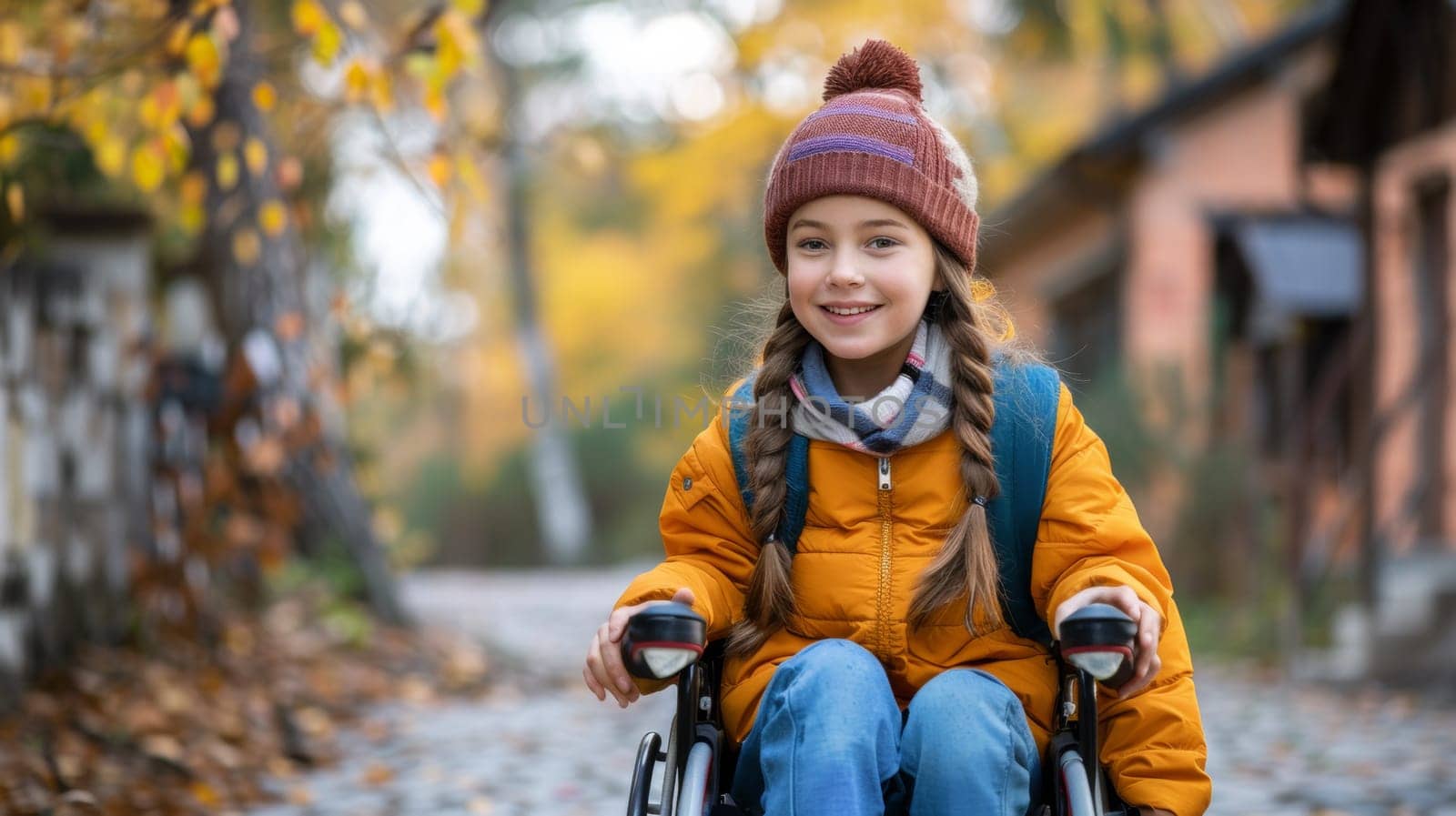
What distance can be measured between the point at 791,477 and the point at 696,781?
0.52m

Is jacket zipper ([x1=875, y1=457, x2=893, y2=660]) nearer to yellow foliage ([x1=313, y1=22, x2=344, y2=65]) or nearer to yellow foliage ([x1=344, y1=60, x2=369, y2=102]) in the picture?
yellow foliage ([x1=313, y1=22, x2=344, y2=65])

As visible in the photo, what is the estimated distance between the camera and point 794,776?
2.12 m

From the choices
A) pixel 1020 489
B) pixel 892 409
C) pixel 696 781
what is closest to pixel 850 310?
pixel 892 409

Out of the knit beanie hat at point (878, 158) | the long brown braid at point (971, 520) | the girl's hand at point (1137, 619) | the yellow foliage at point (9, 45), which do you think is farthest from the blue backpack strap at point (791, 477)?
the yellow foliage at point (9, 45)

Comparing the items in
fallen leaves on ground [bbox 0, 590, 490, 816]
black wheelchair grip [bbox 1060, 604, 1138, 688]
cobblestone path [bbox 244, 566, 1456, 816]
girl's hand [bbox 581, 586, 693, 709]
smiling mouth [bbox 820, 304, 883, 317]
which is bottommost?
cobblestone path [bbox 244, 566, 1456, 816]

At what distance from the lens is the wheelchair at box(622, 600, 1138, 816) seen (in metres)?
2.02

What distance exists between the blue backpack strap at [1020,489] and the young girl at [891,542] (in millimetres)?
25

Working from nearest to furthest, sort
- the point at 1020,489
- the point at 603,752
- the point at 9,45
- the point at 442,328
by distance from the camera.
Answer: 1. the point at 1020,489
2. the point at 9,45
3. the point at 603,752
4. the point at 442,328

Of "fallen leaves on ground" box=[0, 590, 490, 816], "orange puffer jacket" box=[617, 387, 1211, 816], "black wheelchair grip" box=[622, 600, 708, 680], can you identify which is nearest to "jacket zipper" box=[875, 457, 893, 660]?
"orange puffer jacket" box=[617, 387, 1211, 816]

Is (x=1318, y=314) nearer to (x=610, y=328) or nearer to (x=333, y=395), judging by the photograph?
(x=333, y=395)

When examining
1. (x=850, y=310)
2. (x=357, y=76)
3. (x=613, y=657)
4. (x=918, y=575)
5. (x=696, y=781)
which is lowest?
(x=696, y=781)

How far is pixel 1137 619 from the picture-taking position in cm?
214

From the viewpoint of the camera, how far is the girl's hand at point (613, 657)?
2250 millimetres

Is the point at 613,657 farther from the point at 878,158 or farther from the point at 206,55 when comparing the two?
the point at 206,55
